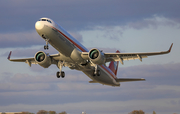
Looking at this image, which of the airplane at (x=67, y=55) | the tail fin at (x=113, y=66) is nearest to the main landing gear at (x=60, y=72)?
the airplane at (x=67, y=55)

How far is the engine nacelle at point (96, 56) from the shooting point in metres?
52.4

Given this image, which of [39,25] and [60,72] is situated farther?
[60,72]

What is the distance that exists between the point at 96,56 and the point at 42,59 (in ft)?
32.4

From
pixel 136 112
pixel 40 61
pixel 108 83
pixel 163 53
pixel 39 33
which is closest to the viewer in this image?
pixel 39 33

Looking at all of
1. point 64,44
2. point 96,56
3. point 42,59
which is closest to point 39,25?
point 64,44

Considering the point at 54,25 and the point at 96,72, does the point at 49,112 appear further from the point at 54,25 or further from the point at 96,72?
the point at 54,25

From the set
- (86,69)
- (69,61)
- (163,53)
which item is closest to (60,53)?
(69,61)

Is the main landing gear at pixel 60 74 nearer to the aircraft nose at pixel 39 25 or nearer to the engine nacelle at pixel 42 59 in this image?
the engine nacelle at pixel 42 59

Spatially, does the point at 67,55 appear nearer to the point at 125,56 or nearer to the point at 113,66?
the point at 125,56

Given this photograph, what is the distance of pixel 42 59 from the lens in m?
55.3

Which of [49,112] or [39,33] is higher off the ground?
[39,33]

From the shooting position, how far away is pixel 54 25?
4834cm

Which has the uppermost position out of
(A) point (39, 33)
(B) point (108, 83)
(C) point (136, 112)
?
(A) point (39, 33)

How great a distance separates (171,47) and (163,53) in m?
3.10
